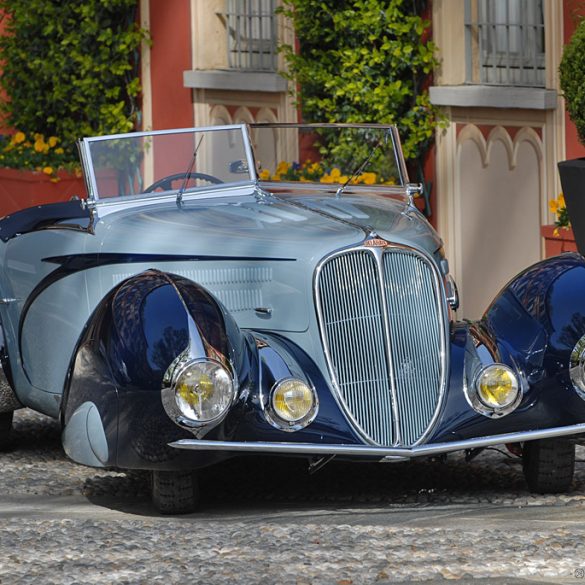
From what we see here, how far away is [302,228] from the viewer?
17.7 feet

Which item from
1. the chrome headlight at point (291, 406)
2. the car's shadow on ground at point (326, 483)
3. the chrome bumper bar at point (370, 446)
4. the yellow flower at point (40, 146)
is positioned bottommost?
the car's shadow on ground at point (326, 483)

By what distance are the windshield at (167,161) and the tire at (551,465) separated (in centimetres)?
177

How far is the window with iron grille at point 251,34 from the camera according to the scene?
11312 millimetres

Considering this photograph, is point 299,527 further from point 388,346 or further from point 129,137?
point 129,137

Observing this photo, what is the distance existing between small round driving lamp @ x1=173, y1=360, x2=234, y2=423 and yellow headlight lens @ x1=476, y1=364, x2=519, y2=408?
3.10 ft

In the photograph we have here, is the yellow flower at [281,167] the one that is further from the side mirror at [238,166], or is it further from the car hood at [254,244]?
the car hood at [254,244]

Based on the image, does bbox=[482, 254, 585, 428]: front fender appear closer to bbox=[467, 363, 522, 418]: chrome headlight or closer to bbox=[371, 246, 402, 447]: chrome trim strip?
bbox=[467, 363, 522, 418]: chrome headlight

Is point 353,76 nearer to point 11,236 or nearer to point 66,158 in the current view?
point 66,158

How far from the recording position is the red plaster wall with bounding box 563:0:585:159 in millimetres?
9625

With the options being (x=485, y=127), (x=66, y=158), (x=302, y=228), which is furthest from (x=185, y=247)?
(x=66, y=158)

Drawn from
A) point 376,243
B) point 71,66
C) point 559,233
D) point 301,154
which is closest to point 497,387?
point 376,243

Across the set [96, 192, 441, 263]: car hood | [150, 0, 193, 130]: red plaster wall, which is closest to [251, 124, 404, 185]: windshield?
[96, 192, 441, 263]: car hood

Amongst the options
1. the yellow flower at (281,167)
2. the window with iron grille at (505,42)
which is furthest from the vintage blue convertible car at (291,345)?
the window with iron grille at (505,42)

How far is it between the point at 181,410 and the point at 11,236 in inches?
76.7
